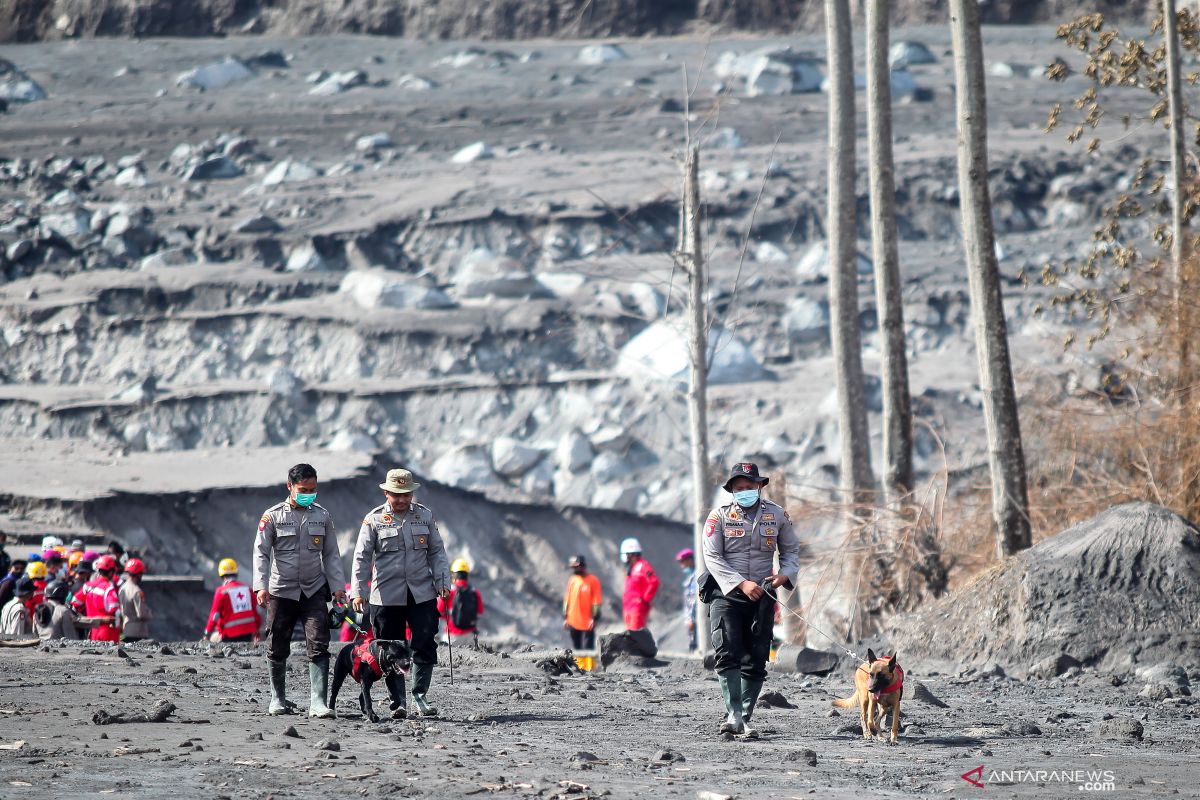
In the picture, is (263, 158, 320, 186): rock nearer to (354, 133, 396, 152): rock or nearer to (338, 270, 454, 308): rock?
(354, 133, 396, 152): rock

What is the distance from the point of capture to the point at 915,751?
A: 886cm

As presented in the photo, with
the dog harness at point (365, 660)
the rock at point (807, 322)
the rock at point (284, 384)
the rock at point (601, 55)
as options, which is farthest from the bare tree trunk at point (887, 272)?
the rock at point (601, 55)

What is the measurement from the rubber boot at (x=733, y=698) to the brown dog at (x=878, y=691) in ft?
2.49

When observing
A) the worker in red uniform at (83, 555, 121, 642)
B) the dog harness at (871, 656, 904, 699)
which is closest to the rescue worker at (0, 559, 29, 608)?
the worker in red uniform at (83, 555, 121, 642)

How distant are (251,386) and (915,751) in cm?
3066

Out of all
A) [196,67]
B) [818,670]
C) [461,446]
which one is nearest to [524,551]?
[461,446]

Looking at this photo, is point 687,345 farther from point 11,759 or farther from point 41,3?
point 41,3

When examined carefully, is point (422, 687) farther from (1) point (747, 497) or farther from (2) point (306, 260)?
(2) point (306, 260)

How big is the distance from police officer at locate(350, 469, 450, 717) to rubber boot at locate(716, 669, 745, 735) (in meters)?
1.97

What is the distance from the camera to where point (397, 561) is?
32.5ft

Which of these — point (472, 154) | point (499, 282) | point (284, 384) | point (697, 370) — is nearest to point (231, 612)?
point (697, 370)

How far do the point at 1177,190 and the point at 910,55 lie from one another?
4161 centimetres

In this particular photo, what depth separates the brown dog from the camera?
891cm

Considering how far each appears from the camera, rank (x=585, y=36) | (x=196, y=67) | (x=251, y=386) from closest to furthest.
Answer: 1. (x=251, y=386)
2. (x=196, y=67)
3. (x=585, y=36)
